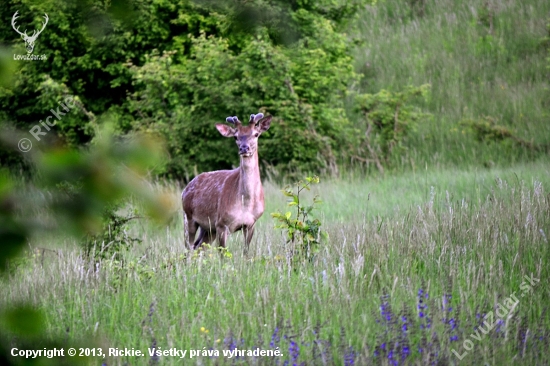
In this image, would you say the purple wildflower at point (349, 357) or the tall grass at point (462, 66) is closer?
the purple wildflower at point (349, 357)

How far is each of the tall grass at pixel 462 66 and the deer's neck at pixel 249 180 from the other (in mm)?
8281

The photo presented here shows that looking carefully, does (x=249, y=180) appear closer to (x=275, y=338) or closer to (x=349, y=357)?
(x=275, y=338)

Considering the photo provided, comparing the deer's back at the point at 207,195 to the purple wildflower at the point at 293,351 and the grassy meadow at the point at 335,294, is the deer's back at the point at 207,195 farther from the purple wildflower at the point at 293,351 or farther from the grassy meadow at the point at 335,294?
the purple wildflower at the point at 293,351

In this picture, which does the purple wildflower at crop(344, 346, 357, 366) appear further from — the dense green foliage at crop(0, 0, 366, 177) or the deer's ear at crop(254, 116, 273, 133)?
the dense green foliage at crop(0, 0, 366, 177)

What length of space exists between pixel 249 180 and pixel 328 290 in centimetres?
371

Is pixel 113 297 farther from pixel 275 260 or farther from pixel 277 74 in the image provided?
pixel 277 74

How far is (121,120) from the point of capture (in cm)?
2002

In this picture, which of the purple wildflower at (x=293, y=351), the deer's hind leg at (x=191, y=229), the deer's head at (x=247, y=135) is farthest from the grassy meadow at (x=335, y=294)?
the deer's head at (x=247, y=135)

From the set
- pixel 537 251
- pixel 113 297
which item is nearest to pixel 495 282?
pixel 537 251

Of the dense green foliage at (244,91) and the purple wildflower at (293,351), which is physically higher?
the dense green foliage at (244,91)

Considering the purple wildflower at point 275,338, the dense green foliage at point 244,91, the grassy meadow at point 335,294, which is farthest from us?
the dense green foliage at point 244,91

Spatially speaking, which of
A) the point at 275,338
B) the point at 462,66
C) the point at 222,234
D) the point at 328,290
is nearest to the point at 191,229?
the point at 222,234

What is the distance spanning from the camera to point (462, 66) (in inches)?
915

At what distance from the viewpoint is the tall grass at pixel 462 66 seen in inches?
735
